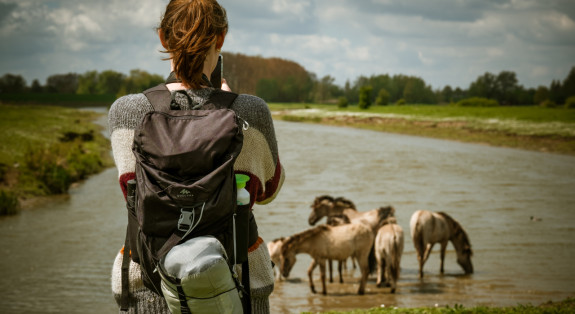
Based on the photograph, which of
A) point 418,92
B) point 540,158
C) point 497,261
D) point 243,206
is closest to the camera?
point 243,206

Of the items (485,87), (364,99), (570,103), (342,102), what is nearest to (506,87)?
(485,87)

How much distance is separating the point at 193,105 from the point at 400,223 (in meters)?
14.1

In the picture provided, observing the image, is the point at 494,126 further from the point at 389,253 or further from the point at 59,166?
the point at 389,253

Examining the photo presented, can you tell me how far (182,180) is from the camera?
1.71 metres

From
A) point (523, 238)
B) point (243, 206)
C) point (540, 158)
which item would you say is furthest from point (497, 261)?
point (540, 158)

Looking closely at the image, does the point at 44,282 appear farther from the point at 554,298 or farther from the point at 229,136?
the point at 229,136

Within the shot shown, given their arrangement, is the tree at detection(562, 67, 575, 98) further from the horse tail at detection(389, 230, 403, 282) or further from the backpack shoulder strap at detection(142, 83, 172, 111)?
the backpack shoulder strap at detection(142, 83, 172, 111)

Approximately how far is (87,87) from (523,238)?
69734 mm

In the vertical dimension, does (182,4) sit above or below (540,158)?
above

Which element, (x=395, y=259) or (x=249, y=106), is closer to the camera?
(x=249, y=106)

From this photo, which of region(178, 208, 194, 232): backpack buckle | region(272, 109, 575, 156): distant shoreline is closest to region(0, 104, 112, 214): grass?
region(178, 208, 194, 232): backpack buckle

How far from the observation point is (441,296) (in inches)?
365

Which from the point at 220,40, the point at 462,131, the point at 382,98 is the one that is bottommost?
the point at 462,131

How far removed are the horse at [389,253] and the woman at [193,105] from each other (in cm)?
797
